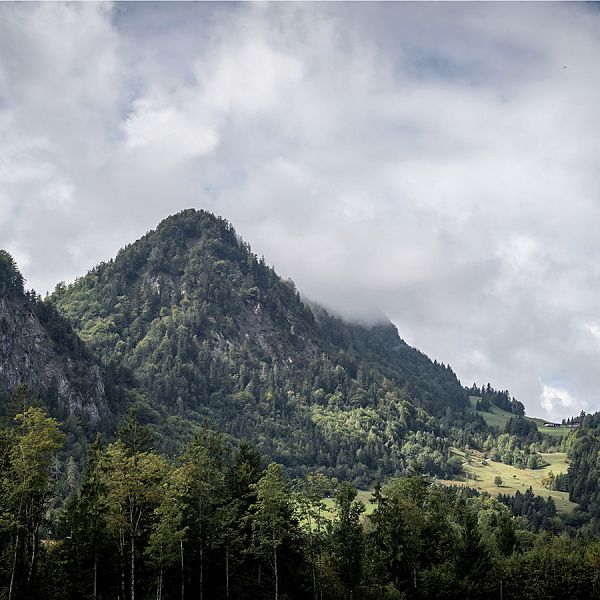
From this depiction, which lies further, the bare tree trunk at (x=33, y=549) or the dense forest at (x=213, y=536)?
the dense forest at (x=213, y=536)

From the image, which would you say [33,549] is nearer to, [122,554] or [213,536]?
[122,554]

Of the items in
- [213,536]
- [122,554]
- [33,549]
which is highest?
[213,536]

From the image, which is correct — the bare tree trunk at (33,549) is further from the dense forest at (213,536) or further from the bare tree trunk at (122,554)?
the bare tree trunk at (122,554)

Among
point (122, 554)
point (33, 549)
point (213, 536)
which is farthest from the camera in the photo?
point (213, 536)

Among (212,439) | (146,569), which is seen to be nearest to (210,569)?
(146,569)

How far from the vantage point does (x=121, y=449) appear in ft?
276

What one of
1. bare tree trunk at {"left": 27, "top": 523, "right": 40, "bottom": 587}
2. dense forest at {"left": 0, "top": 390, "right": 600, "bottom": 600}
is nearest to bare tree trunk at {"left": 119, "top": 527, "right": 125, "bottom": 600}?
dense forest at {"left": 0, "top": 390, "right": 600, "bottom": 600}

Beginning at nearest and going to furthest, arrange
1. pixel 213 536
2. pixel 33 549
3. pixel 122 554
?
pixel 122 554 → pixel 33 549 → pixel 213 536

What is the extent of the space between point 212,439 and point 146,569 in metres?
18.7

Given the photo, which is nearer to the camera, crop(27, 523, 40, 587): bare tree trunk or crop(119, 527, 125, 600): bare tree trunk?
crop(27, 523, 40, 587): bare tree trunk

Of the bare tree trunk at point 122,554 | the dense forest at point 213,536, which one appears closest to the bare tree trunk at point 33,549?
the dense forest at point 213,536

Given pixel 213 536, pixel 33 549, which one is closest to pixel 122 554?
pixel 33 549

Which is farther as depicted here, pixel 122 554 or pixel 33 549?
pixel 33 549

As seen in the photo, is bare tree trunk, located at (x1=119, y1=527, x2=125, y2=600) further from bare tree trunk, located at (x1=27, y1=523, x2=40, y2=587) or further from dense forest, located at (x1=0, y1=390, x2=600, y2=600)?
bare tree trunk, located at (x1=27, y1=523, x2=40, y2=587)
